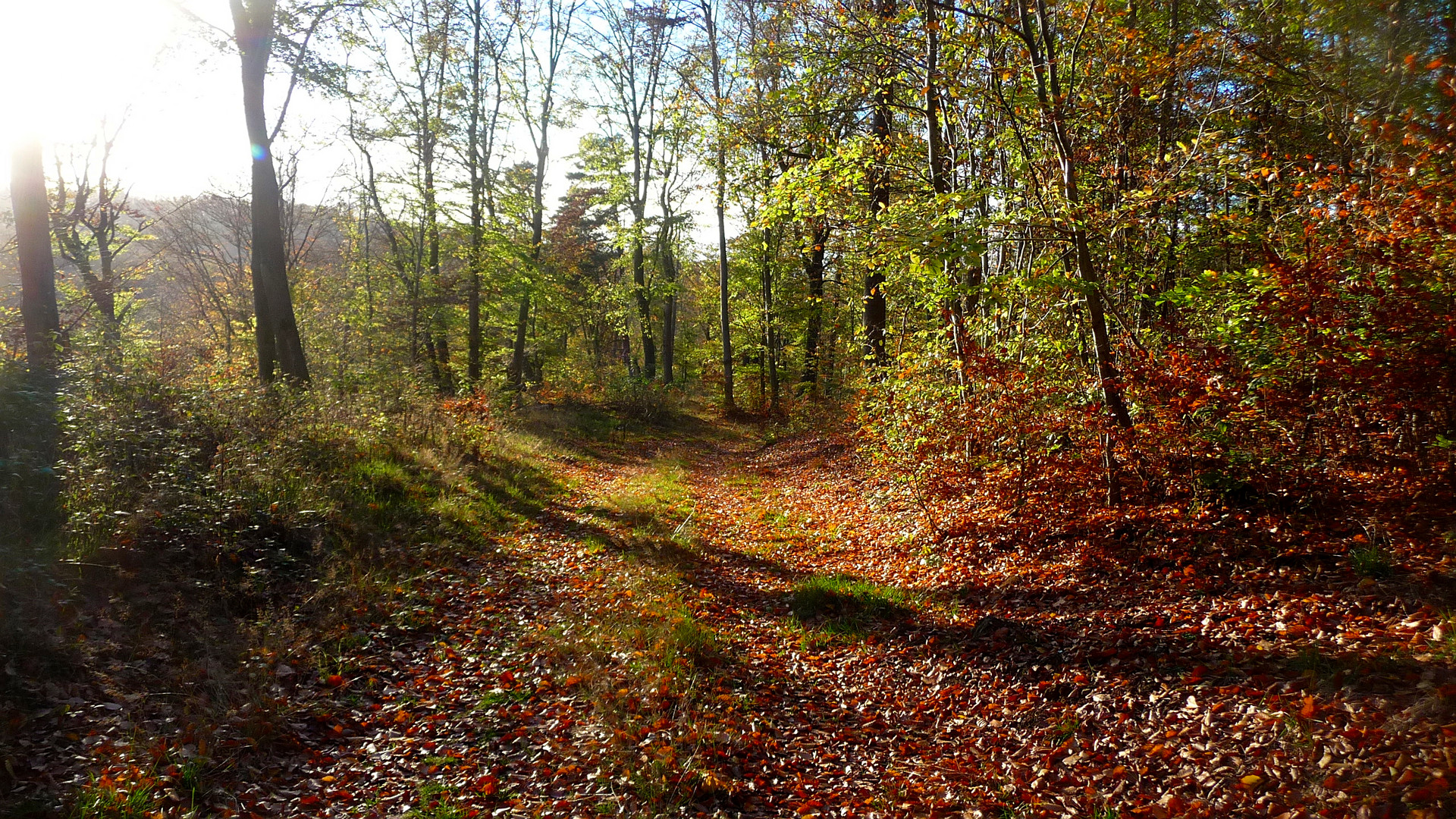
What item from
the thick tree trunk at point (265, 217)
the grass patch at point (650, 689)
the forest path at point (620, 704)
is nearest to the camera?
the forest path at point (620, 704)

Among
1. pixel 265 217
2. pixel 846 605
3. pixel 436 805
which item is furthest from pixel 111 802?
pixel 265 217

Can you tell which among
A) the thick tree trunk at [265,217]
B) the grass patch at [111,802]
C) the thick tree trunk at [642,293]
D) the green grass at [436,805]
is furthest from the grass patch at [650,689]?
the thick tree trunk at [642,293]

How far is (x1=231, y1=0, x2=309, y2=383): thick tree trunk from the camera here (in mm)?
11625

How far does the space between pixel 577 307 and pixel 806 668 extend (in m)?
24.0

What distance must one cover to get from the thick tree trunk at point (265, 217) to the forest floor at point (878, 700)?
23.6 ft

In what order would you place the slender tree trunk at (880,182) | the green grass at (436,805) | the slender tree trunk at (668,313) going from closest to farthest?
the green grass at (436,805), the slender tree trunk at (880,182), the slender tree trunk at (668,313)

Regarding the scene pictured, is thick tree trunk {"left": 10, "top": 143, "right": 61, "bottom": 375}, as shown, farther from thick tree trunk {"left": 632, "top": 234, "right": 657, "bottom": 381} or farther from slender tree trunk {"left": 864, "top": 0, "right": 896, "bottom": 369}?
thick tree trunk {"left": 632, "top": 234, "right": 657, "bottom": 381}

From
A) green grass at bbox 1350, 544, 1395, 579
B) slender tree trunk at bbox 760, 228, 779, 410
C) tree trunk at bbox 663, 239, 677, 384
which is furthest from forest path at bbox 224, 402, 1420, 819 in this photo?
tree trunk at bbox 663, 239, 677, 384

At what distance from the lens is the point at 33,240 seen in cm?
967

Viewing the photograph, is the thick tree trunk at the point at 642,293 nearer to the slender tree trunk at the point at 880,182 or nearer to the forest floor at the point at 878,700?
the slender tree trunk at the point at 880,182

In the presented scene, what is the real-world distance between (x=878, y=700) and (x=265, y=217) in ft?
43.6

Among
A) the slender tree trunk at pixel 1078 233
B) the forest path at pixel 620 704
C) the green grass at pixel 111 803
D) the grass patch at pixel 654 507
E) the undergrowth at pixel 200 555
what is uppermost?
the slender tree trunk at pixel 1078 233

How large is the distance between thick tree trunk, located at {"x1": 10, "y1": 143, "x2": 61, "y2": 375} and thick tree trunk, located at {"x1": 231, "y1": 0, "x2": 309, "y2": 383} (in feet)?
8.95

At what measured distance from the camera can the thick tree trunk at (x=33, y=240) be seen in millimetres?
9500
